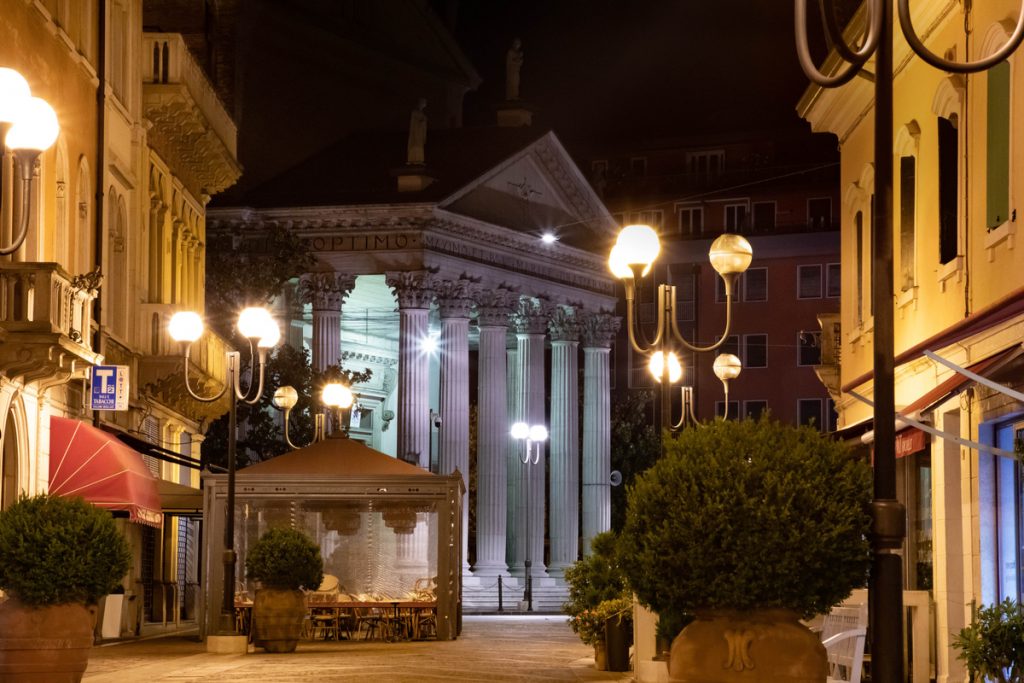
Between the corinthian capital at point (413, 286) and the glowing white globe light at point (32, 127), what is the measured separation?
45.4 meters

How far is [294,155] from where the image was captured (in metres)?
66.8

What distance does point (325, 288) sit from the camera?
59781 mm

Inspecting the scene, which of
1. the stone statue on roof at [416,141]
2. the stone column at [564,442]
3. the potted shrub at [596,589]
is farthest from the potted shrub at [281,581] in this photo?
the stone column at [564,442]

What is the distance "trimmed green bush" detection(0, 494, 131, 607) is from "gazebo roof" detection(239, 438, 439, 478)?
1445 centimetres

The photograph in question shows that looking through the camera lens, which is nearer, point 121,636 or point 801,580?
point 801,580

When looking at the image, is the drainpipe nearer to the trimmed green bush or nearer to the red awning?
the red awning

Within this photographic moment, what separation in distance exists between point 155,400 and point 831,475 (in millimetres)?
26457

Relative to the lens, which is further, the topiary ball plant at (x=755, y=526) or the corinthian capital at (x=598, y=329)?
the corinthian capital at (x=598, y=329)

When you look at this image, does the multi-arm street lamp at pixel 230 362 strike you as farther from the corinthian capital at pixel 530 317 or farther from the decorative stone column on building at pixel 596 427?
the decorative stone column on building at pixel 596 427

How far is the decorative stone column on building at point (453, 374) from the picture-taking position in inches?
2352

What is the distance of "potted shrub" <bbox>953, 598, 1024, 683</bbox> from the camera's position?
13023 millimetres

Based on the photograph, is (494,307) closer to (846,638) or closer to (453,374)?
(453,374)

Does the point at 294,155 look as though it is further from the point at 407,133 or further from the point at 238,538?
the point at 238,538

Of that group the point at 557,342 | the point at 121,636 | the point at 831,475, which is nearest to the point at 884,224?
the point at 831,475
